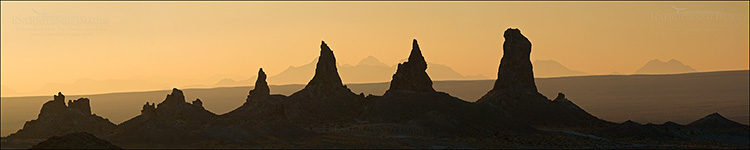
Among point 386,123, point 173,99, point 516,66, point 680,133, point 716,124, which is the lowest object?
point 680,133

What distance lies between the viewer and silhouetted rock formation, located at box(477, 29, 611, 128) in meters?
170

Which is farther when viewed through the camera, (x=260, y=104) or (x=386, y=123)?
(x=260, y=104)

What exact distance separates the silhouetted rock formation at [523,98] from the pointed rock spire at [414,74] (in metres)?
13.3

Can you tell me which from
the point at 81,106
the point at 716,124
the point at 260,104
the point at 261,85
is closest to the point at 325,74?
the point at 261,85

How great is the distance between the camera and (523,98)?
174875 millimetres

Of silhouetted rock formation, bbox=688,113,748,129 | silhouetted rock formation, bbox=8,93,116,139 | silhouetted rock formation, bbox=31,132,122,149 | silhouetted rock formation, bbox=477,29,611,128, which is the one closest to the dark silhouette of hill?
silhouetted rock formation, bbox=688,113,748,129

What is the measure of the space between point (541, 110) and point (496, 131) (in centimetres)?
2699

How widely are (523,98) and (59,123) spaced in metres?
91.5

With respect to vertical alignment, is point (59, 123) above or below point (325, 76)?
below

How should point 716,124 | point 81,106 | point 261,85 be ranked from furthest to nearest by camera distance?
point 716,124, point 261,85, point 81,106

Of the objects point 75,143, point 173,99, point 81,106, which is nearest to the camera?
point 75,143

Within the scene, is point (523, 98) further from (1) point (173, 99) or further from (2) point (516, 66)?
(1) point (173, 99)

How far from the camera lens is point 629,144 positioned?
138m

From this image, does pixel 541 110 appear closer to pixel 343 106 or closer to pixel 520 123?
pixel 520 123
